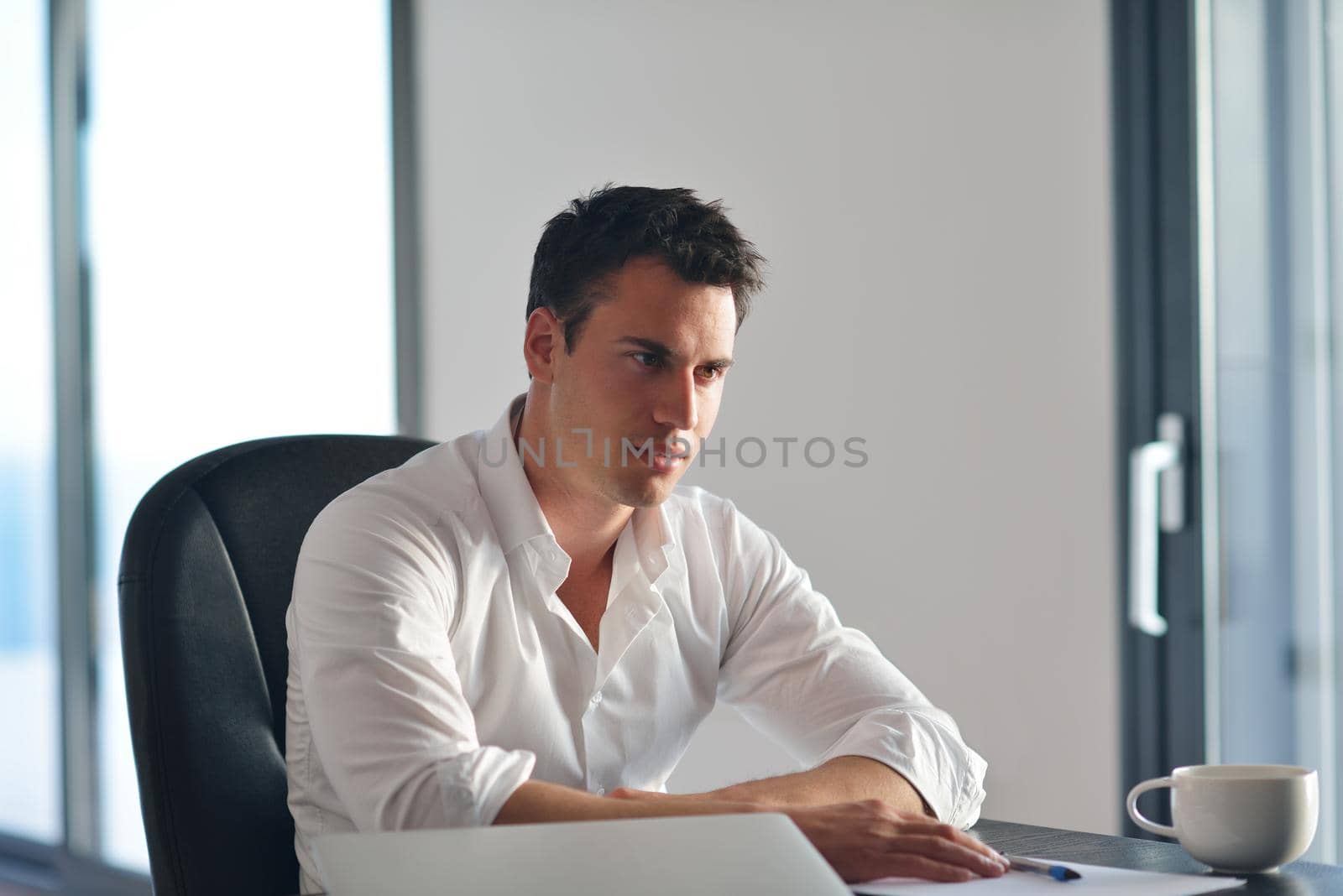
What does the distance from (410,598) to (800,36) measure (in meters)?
1.49

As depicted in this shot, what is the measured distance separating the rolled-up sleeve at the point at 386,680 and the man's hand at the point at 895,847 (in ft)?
0.91

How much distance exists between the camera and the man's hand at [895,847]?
0.98 m

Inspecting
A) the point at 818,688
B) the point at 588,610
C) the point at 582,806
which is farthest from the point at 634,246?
the point at 582,806

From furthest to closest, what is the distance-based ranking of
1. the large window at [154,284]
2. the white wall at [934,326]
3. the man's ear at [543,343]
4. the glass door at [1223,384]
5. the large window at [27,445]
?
the large window at [27,445] → the large window at [154,284] → the white wall at [934,326] → the glass door at [1223,384] → the man's ear at [543,343]

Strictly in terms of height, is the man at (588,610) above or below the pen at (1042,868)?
above

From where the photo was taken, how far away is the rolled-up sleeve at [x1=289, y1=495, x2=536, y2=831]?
112cm

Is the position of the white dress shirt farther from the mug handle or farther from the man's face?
the mug handle

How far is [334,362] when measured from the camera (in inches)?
124

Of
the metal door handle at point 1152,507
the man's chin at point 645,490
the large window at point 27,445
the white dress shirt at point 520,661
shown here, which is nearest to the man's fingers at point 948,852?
the white dress shirt at point 520,661

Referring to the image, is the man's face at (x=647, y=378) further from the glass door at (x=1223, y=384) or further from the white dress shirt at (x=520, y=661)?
the glass door at (x=1223, y=384)

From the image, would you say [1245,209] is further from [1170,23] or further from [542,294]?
[542,294]

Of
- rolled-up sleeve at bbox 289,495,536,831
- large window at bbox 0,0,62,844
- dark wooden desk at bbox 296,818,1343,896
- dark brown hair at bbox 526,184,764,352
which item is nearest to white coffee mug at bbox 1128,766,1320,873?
dark wooden desk at bbox 296,818,1343,896

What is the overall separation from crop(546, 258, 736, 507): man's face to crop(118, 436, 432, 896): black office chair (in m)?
0.33

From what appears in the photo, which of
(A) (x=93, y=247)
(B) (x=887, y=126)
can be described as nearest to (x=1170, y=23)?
(B) (x=887, y=126)
